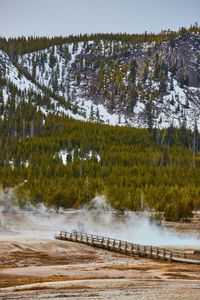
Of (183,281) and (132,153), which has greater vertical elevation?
(132,153)

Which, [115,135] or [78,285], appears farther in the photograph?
[115,135]

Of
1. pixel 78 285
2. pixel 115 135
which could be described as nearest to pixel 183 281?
pixel 78 285

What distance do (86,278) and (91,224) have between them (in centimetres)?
5854

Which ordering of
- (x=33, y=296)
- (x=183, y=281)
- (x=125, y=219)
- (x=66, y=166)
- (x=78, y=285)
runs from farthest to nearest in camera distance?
(x=66, y=166) → (x=125, y=219) → (x=183, y=281) → (x=78, y=285) → (x=33, y=296)

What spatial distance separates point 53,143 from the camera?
166000mm

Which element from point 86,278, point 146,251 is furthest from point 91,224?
point 86,278

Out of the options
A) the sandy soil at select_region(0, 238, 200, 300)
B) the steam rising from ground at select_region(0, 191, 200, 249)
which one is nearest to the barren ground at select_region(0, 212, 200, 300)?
the sandy soil at select_region(0, 238, 200, 300)

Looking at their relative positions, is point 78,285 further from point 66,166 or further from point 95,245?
point 66,166

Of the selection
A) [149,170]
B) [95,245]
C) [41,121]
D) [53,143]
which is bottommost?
[95,245]

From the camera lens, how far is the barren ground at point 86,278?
71.9 feet

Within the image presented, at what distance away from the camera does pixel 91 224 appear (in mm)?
84875

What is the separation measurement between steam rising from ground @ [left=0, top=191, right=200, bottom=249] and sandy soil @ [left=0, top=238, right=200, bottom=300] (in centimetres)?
2283

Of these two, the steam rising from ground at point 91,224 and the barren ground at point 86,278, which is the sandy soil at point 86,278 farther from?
the steam rising from ground at point 91,224

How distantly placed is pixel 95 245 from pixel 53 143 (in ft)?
393
